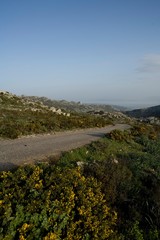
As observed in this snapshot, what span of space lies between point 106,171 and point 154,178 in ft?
8.20

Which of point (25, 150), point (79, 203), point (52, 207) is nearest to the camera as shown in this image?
point (52, 207)

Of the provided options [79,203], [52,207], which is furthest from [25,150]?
[52,207]

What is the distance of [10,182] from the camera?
802 centimetres

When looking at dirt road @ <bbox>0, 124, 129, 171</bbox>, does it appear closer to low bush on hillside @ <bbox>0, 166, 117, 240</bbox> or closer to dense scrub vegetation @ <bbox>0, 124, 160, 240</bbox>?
dense scrub vegetation @ <bbox>0, 124, 160, 240</bbox>

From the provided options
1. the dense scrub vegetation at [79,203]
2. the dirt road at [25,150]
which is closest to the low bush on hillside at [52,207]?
the dense scrub vegetation at [79,203]

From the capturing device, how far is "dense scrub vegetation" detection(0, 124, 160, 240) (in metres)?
6.88

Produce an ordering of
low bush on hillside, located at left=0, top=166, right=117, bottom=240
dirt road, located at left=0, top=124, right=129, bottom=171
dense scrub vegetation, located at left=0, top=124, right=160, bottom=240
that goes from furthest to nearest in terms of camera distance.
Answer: dirt road, located at left=0, top=124, right=129, bottom=171 < dense scrub vegetation, located at left=0, top=124, right=160, bottom=240 < low bush on hillside, located at left=0, top=166, right=117, bottom=240

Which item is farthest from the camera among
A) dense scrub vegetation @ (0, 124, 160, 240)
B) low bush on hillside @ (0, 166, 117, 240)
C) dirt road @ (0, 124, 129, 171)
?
dirt road @ (0, 124, 129, 171)

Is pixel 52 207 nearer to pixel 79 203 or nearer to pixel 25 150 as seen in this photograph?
pixel 79 203

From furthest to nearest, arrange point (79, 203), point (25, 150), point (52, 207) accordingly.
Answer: point (25, 150)
point (79, 203)
point (52, 207)

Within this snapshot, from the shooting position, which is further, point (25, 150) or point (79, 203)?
point (25, 150)

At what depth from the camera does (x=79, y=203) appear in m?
8.25

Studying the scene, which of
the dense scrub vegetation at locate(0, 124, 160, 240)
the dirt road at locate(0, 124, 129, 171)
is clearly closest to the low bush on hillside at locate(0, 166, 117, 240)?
the dense scrub vegetation at locate(0, 124, 160, 240)

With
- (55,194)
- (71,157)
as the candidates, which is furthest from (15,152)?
(55,194)
